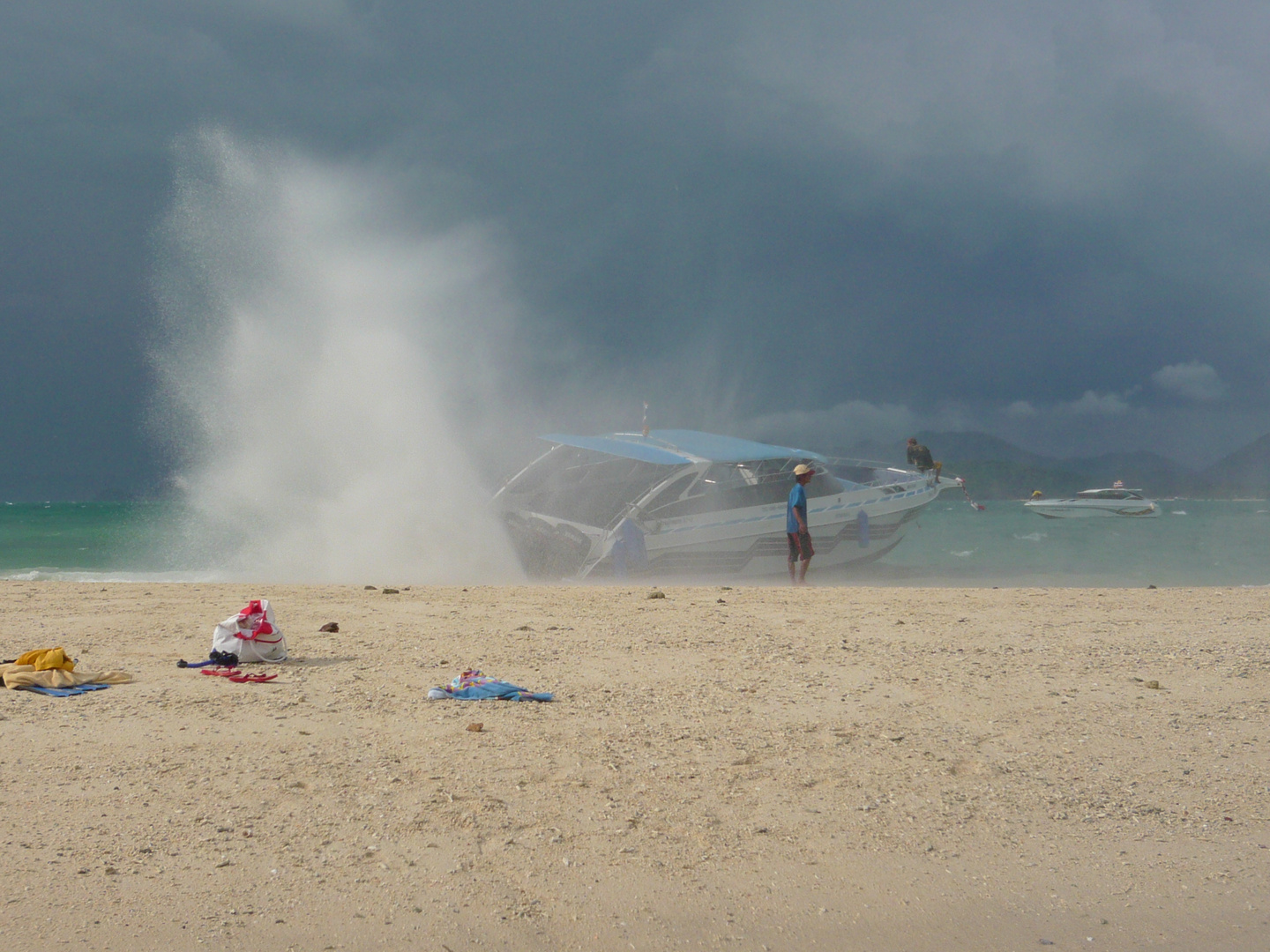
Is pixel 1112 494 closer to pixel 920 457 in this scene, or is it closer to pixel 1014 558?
pixel 1014 558

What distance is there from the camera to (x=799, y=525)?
14.8 meters

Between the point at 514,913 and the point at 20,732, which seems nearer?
the point at 514,913

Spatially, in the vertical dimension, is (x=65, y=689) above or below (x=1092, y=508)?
below

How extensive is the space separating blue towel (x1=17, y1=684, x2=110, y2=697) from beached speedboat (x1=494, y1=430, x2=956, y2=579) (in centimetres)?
864

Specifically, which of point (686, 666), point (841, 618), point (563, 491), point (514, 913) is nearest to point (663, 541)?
point (563, 491)

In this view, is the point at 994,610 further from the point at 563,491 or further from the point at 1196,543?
the point at 1196,543

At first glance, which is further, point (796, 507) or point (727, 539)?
point (727, 539)

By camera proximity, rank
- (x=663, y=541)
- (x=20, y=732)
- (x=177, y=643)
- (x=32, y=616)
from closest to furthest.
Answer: (x=20, y=732)
(x=177, y=643)
(x=32, y=616)
(x=663, y=541)

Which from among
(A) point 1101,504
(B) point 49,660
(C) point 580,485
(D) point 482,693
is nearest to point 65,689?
(B) point 49,660

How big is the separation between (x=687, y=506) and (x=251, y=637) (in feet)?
30.0

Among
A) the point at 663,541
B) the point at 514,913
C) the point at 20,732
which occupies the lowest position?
the point at 514,913

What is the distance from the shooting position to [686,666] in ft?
19.8

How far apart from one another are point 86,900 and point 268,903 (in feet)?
1.87

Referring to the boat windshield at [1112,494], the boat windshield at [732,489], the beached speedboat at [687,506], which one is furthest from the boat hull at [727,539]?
the boat windshield at [1112,494]
